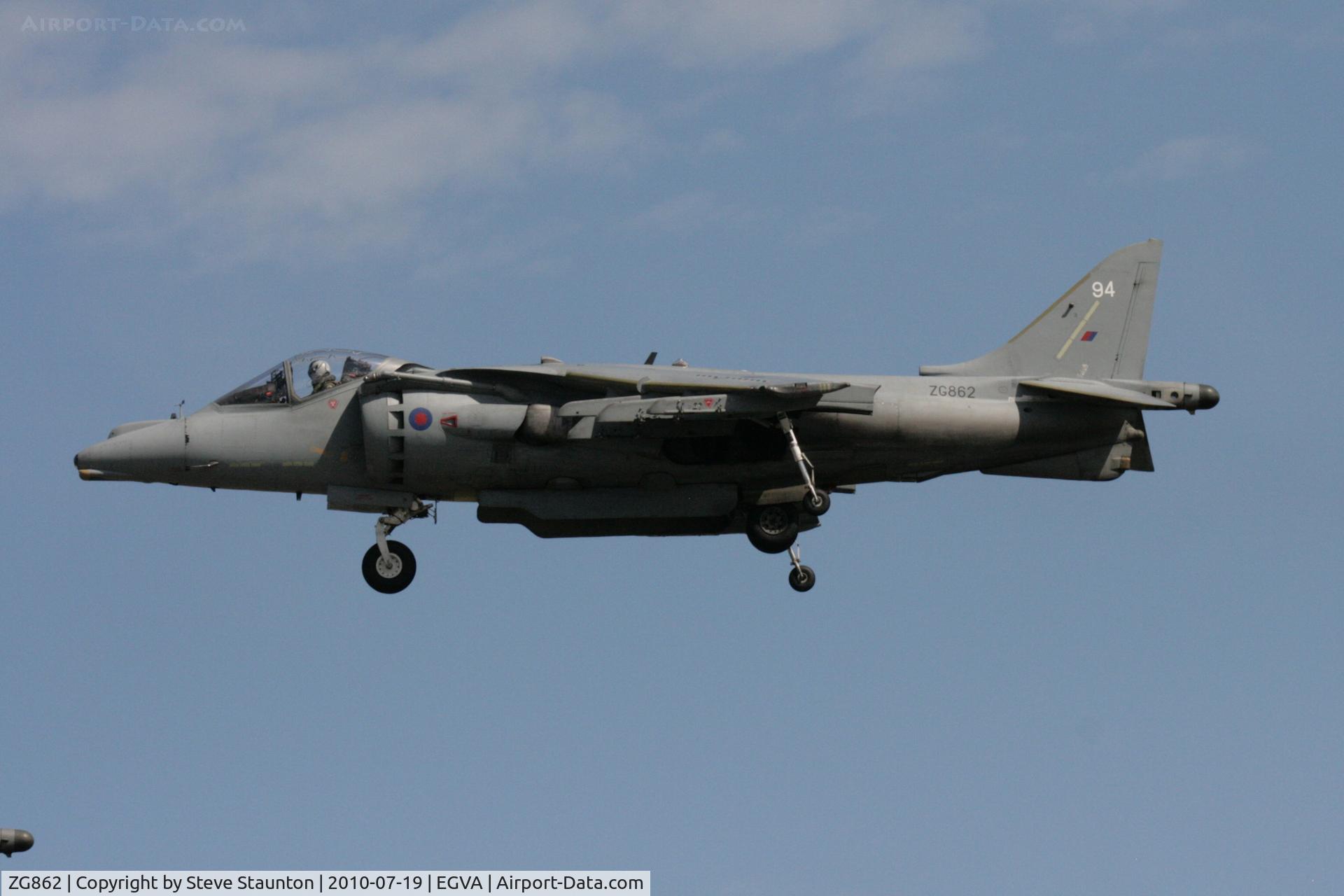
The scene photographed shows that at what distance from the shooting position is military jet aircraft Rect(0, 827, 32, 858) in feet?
72.7

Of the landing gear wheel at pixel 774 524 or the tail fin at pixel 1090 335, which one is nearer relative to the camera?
the landing gear wheel at pixel 774 524

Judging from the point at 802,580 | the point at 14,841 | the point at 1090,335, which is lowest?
the point at 14,841

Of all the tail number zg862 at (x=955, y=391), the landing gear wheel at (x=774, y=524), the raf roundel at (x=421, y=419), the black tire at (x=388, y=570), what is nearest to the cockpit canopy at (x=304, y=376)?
the raf roundel at (x=421, y=419)

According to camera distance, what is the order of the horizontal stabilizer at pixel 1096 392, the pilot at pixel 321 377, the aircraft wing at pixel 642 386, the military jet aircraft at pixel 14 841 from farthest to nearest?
1. the pilot at pixel 321 377
2. the horizontal stabilizer at pixel 1096 392
3. the aircraft wing at pixel 642 386
4. the military jet aircraft at pixel 14 841

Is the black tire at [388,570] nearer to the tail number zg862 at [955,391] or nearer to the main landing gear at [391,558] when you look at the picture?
the main landing gear at [391,558]

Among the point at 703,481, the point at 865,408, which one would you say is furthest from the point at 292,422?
the point at 865,408

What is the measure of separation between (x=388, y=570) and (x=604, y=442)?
3.95 m

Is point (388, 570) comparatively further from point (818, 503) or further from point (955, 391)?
point (955, 391)

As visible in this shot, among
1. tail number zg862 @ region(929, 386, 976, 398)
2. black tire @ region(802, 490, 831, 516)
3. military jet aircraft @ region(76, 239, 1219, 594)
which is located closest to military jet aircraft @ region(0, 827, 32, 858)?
military jet aircraft @ region(76, 239, 1219, 594)

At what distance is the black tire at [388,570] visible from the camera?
31.9 metres

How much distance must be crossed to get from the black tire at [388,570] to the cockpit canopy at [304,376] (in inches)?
101

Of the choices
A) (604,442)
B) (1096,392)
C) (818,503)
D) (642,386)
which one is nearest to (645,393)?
(642,386)

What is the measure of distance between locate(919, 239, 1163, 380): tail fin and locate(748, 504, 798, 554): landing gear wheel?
376cm

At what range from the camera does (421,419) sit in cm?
3083
